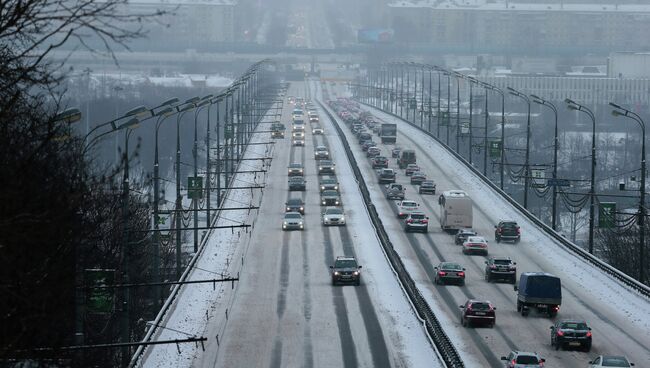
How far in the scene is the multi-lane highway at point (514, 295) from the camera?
36.2 m

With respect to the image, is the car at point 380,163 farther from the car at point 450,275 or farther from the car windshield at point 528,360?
the car windshield at point 528,360

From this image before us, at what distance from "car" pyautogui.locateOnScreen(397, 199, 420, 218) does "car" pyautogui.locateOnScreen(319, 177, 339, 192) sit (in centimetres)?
718

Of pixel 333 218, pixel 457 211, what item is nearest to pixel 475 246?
pixel 457 211

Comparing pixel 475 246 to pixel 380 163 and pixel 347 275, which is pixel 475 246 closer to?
pixel 347 275

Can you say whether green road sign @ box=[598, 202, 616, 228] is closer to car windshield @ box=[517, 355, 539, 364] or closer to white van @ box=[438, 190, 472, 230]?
white van @ box=[438, 190, 472, 230]

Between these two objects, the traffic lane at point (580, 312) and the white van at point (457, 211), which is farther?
the white van at point (457, 211)

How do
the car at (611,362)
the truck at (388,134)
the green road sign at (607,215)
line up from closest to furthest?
the car at (611,362)
the green road sign at (607,215)
the truck at (388,134)

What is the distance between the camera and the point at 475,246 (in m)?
57.7

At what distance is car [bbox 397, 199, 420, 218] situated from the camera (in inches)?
2768

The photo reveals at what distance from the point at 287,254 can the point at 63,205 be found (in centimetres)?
4092

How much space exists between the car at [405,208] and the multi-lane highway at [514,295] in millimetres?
477

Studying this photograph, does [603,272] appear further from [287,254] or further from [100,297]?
[100,297]

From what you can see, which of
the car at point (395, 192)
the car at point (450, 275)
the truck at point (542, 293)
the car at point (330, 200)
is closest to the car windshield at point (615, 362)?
the truck at point (542, 293)

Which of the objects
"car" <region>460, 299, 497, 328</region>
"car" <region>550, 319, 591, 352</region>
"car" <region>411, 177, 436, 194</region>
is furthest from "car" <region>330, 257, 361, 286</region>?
"car" <region>411, 177, 436, 194</region>
